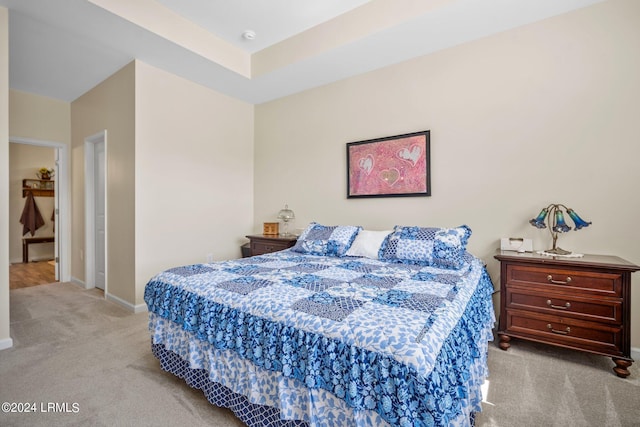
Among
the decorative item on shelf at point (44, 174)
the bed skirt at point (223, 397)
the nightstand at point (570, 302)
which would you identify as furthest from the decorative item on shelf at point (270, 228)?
the decorative item on shelf at point (44, 174)

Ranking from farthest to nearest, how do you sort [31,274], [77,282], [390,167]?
[31,274], [77,282], [390,167]

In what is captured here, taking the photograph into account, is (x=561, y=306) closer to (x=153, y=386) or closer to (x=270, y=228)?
(x=153, y=386)

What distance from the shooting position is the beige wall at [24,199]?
20.3 feet

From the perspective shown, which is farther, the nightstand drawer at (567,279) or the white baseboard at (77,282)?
the white baseboard at (77,282)

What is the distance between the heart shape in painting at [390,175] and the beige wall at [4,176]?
3323 millimetres

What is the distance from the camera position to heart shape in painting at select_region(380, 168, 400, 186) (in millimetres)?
3291

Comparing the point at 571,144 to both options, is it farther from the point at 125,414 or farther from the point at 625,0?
the point at 125,414

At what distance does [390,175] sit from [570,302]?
1.87m

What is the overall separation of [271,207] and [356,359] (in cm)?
348

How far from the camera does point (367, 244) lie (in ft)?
9.20

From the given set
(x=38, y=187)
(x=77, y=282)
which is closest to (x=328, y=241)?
(x=77, y=282)

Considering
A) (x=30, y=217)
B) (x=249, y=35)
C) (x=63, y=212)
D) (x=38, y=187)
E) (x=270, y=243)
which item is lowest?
(x=270, y=243)

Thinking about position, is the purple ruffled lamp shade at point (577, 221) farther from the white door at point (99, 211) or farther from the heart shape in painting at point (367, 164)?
the white door at point (99, 211)

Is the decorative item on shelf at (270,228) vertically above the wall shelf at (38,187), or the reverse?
the wall shelf at (38,187)
